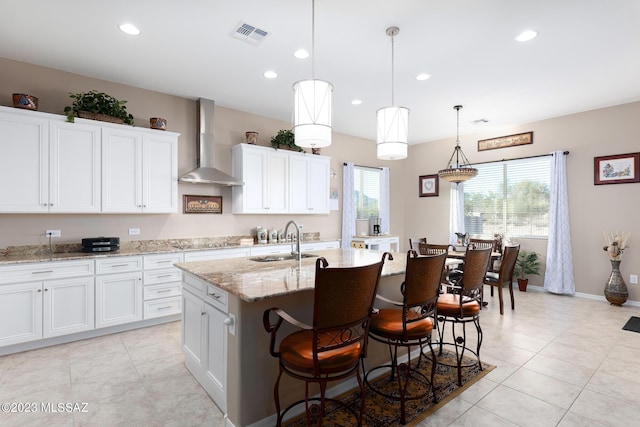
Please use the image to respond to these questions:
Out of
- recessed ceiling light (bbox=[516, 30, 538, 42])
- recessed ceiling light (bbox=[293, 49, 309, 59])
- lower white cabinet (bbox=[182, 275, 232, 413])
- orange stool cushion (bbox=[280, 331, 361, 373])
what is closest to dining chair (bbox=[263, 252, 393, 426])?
orange stool cushion (bbox=[280, 331, 361, 373])

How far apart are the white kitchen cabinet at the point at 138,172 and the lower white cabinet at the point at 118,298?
808 mm

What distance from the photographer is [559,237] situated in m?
5.18

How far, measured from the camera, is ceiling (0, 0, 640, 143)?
8.45 ft

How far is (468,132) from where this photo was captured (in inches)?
251

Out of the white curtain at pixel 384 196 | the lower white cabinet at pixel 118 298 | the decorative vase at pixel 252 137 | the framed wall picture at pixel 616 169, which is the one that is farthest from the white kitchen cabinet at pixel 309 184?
the framed wall picture at pixel 616 169

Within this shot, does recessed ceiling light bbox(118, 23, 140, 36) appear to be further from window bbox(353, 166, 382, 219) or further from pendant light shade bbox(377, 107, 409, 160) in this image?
window bbox(353, 166, 382, 219)

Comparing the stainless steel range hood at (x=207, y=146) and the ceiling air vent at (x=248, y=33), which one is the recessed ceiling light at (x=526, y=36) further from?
the stainless steel range hood at (x=207, y=146)

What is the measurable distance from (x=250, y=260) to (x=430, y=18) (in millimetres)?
2633

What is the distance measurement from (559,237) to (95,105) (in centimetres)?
682

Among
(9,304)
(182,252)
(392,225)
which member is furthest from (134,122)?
(392,225)

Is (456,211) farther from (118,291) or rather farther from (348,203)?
(118,291)

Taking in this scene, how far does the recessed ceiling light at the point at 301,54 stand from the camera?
3.21 m

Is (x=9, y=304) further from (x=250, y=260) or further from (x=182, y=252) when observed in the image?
(x=250, y=260)

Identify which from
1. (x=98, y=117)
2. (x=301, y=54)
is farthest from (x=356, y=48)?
(x=98, y=117)
